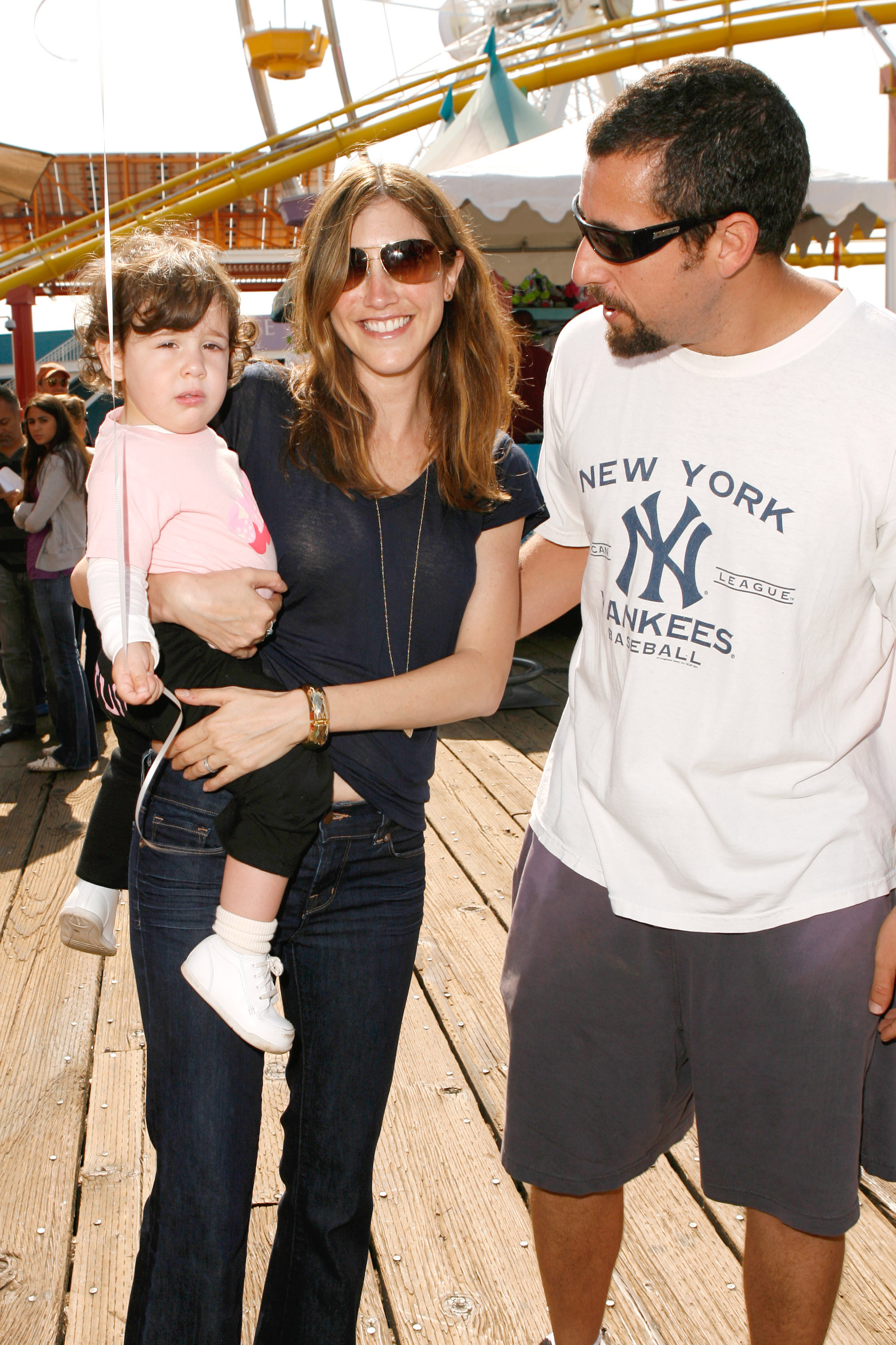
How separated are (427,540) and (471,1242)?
138 cm

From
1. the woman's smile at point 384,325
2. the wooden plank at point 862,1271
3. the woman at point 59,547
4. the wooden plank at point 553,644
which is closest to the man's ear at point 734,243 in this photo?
the woman's smile at point 384,325

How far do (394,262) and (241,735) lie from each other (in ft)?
2.28

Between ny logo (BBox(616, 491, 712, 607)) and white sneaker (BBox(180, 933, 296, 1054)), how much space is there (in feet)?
2.41

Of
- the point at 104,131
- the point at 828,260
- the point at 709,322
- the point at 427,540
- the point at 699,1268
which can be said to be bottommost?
the point at 699,1268

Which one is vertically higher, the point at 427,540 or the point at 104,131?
the point at 104,131

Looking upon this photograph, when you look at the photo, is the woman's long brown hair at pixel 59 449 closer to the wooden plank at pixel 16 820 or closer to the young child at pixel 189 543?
the wooden plank at pixel 16 820

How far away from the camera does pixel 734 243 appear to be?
1.46 m

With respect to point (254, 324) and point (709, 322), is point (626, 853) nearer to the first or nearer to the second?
point (709, 322)

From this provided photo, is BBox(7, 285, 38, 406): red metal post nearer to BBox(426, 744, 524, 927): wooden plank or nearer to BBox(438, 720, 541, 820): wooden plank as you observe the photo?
BBox(438, 720, 541, 820): wooden plank

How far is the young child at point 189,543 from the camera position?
55.1 inches

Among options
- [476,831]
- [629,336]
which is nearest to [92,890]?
[629,336]

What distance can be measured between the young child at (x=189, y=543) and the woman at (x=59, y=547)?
13.0ft

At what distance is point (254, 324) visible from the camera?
164cm

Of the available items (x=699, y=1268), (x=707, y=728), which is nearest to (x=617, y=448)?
(x=707, y=728)
